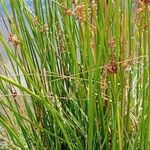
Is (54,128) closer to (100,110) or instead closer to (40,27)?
(100,110)

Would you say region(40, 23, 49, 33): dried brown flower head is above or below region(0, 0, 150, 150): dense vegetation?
above

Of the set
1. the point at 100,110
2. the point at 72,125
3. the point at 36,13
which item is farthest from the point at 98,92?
the point at 36,13

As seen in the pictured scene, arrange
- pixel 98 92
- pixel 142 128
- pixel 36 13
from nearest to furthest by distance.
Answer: pixel 142 128 → pixel 98 92 → pixel 36 13

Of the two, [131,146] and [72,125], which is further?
[72,125]

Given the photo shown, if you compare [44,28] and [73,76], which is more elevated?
[44,28]

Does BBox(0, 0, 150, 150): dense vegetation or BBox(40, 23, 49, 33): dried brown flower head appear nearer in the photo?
BBox(0, 0, 150, 150): dense vegetation

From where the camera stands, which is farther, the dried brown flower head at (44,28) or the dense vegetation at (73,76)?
the dried brown flower head at (44,28)

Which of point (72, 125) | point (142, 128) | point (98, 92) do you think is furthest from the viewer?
point (72, 125)

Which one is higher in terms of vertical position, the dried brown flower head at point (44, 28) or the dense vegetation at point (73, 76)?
the dried brown flower head at point (44, 28)

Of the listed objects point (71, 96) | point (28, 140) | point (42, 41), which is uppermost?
point (42, 41)

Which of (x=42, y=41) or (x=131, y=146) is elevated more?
(x=42, y=41)
